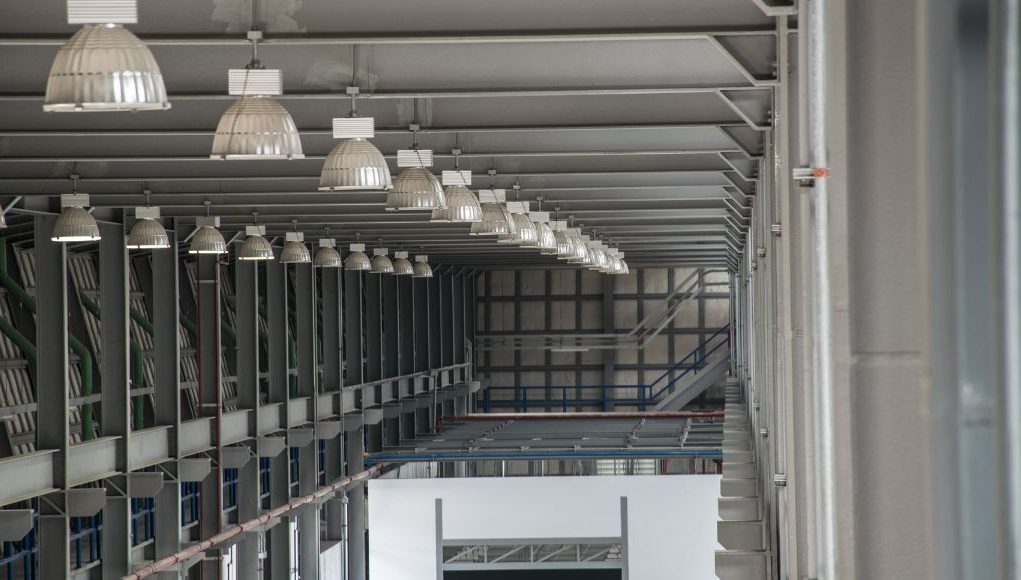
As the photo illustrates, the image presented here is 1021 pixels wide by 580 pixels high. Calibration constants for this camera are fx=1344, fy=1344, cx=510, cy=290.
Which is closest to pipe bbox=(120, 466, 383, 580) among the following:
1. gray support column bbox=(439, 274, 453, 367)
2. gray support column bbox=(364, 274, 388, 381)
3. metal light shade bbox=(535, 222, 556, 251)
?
gray support column bbox=(364, 274, 388, 381)

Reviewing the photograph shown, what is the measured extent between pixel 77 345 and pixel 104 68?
18.7m

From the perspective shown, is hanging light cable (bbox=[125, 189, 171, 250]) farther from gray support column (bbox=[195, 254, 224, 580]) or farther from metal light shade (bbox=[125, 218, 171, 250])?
gray support column (bbox=[195, 254, 224, 580])

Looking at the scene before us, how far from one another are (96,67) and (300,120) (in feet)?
27.7

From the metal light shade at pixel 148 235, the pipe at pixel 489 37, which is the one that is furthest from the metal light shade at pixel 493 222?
the pipe at pixel 489 37

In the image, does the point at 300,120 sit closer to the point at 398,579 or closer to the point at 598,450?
the point at 398,579

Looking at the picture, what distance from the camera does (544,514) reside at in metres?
27.0

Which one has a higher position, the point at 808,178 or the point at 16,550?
the point at 808,178

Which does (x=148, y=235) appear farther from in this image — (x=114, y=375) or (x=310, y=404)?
(x=310, y=404)

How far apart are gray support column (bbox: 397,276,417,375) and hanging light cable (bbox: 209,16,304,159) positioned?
33763 millimetres

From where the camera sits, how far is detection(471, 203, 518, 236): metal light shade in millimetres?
15602

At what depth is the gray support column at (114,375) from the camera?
72.1 ft

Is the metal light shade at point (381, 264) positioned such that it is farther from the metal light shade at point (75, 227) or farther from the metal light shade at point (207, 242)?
the metal light shade at point (75, 227)

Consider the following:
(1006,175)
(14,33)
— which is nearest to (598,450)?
(14,33)

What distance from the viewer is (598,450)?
101 ft
